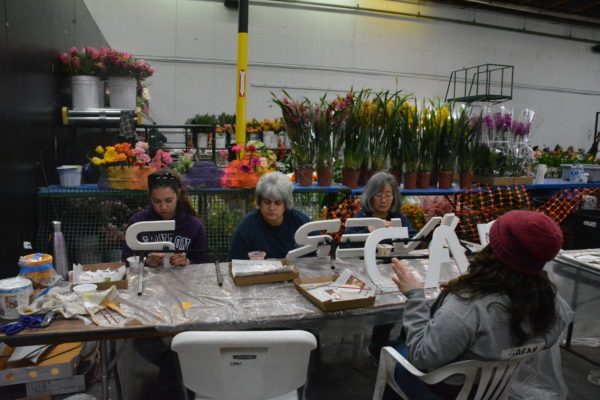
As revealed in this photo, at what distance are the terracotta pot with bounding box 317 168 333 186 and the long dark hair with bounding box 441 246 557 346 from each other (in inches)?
87.8

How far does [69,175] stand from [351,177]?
7.14 ft

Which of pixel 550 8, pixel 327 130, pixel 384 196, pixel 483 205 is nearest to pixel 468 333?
pixel 384 196

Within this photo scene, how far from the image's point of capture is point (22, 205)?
2787 millimetres

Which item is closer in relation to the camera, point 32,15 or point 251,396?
point 251,396

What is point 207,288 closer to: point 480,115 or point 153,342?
point 153,342

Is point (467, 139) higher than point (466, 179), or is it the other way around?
point (467, 139)

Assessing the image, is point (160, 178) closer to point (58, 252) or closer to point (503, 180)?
point (58, 252)

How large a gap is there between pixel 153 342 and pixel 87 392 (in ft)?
1.39

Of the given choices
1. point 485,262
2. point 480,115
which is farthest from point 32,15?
point 480,115

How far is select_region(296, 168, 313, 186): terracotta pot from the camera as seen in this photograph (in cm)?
341

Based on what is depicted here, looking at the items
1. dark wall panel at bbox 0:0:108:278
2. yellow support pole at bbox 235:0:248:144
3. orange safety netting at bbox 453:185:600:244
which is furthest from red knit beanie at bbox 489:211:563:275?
yellow support pole at bbox 235:0:248:144

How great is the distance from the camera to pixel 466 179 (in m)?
3.91

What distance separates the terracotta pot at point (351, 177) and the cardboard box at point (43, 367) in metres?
2.32

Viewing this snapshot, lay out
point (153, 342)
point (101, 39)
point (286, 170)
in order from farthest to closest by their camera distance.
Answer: point (101, 39)
point (286, 170)
point (153, 342)
